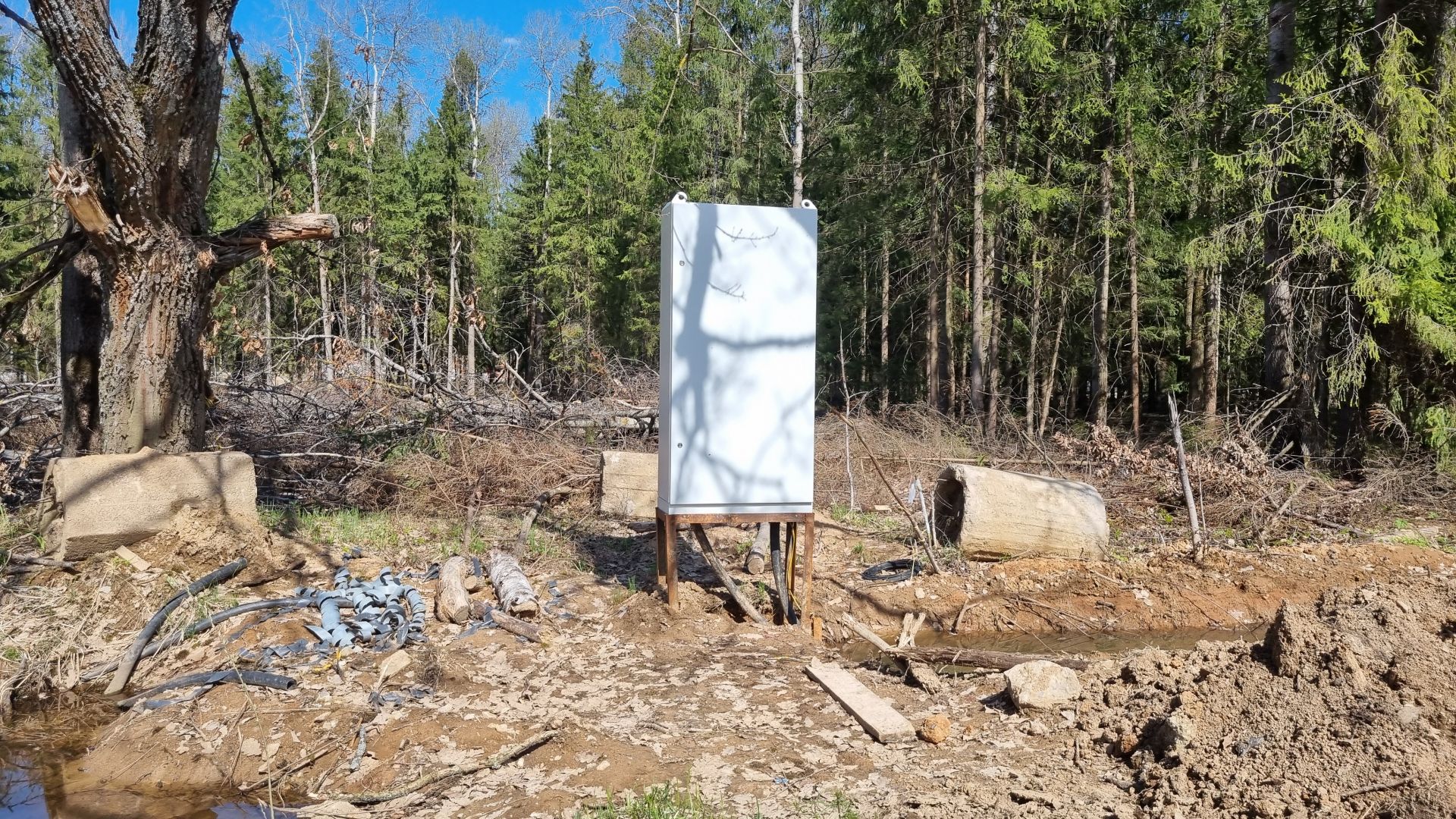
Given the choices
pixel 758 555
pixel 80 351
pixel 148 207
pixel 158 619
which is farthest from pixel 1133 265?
pixel 158 619

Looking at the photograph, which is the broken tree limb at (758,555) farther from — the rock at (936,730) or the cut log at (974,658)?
the rock at (936,730)

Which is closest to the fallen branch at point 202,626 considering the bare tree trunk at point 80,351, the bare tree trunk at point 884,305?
the bare tree trunk at point 80,351

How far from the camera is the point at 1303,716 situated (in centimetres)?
422

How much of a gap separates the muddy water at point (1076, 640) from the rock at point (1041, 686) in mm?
1892

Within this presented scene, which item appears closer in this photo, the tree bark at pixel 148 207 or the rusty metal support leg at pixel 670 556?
the rusty metal support leg at pixel 670 556

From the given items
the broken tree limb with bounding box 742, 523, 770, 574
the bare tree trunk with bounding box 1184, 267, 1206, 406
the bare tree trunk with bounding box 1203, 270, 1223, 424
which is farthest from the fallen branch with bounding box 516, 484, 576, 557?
the bare tree trunk with bounding box 1184, 267, 1206, 406

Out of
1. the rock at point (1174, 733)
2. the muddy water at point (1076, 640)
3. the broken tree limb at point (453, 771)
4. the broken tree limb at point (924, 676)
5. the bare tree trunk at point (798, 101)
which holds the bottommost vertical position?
the muddy water at point (1076, 640)

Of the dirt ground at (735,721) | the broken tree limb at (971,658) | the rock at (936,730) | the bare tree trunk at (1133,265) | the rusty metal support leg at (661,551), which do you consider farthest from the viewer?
the bare tree trunk at (1133,265)

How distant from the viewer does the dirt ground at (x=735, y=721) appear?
4027 mm

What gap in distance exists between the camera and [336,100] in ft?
106

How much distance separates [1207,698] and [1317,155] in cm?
1173

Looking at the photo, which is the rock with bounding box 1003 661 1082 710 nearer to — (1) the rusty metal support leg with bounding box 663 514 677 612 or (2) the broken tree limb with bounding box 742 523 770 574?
(1) the rusty metal support leg with bounding box 663 514 677 612

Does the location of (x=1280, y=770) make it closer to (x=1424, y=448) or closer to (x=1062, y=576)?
(x=1062, y=576)

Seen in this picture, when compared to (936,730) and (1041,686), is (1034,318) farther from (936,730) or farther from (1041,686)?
(936,730)
